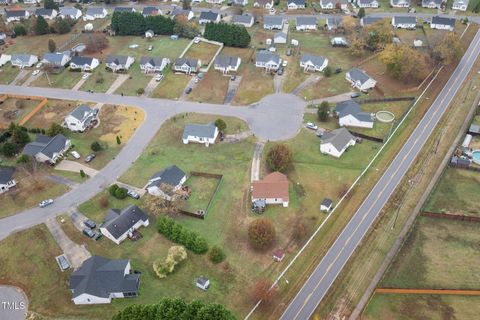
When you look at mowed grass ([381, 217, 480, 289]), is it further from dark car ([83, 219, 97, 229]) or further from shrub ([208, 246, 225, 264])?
dark car ([83, 219, 97, 229])

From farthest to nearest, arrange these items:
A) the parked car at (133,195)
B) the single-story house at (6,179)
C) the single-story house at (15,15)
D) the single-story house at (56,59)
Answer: the single-story house at (15,15) < the single-story house at (56,59) < the single-story house at (6,179) < the parked car at (133,195)

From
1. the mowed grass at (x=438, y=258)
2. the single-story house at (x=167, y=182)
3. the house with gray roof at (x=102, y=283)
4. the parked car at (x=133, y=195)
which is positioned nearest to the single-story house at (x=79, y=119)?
the single-story house at (x=167, y=182)

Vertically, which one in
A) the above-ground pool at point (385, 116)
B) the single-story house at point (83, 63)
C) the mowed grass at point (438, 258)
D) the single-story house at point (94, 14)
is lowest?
the mowed grass at point (438, 258)

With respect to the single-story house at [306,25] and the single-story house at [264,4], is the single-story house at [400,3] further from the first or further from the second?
the single-story house at [264,4]

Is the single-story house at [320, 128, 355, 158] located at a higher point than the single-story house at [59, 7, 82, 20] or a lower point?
lower

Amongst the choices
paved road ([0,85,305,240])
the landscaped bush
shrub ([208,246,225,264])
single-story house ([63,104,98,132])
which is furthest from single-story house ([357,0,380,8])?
shrub ([208,246,225,264])

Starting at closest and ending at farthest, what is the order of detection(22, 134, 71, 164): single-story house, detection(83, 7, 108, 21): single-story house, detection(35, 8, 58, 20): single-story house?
1. detection(22, 134, 71, 164): single-story house
2. detection(83, 7, 108, 21): single-story house
3. detection(35, 8, 58, 20): single-story house

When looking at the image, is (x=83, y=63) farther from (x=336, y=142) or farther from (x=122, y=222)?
(x=336, y=142)

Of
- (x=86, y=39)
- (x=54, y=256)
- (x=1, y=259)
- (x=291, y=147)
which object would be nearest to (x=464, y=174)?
(x=291, y=147)
